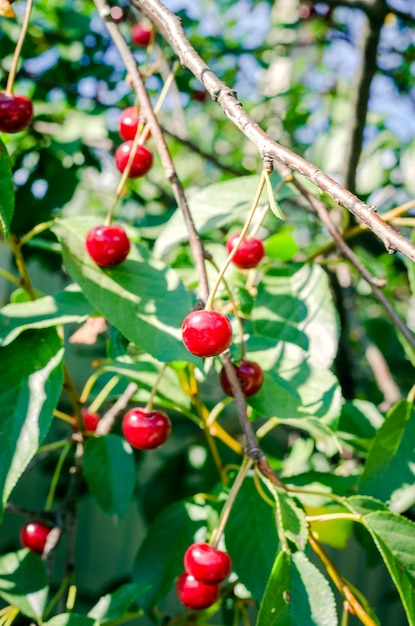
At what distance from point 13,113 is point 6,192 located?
21cm

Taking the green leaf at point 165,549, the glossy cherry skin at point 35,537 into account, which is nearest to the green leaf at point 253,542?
the green leaf at point 165,549

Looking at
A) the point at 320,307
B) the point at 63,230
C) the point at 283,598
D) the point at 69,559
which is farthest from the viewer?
the point at 69,559

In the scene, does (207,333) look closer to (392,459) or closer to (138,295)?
(138,295)

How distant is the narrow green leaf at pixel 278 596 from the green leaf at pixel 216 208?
0.61 m

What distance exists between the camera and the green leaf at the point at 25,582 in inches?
43.6

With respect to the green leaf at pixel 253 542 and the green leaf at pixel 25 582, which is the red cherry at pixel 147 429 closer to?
the green leaf at pixel 253 542

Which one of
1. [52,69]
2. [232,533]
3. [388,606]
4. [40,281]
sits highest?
[52,69]

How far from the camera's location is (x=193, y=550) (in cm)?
85

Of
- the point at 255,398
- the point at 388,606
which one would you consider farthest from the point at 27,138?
the point at 388,606

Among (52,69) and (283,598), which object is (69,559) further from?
(52,69)

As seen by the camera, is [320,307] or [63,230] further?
[320,307]

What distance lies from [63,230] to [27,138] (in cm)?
110

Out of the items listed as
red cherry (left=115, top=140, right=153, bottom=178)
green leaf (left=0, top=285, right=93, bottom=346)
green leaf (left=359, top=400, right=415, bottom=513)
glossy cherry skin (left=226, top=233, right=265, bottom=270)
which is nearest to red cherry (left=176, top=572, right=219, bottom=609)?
green leaf (left=359, top=400, right=415, bottom=513)

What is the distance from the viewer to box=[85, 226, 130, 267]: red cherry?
3.19 feet
